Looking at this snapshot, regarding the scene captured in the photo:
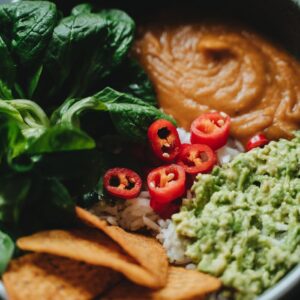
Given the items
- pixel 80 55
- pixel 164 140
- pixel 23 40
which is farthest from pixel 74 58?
pixel 164 140

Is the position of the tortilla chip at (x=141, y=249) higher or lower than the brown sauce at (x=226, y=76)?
lower

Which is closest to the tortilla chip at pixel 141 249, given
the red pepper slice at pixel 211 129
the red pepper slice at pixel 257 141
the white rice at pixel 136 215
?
the white rice at pixel 136 215

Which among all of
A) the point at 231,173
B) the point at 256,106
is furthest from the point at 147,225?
the point at 256,106

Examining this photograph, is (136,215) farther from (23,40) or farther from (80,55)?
(23,40)

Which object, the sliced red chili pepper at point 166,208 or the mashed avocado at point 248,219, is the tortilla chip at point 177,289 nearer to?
the mashed avocado at point 248,219

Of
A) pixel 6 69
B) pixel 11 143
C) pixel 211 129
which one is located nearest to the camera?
pixel 11 143

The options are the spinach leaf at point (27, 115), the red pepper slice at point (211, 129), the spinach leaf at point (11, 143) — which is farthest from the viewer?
the red pepper slice at point (211, 129)
